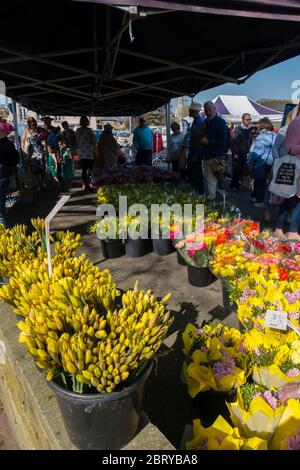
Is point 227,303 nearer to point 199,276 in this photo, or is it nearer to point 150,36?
point 199,276

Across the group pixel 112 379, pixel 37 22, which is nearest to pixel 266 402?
pixel 112 379

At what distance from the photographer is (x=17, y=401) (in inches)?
80.9

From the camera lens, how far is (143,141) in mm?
8922

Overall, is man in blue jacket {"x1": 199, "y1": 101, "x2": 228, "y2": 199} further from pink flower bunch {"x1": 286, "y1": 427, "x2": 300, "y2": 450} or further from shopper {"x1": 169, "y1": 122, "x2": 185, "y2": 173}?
pink flower bunch {"x1": 286, "y1": 427, "x2": 300, "y2": 450}

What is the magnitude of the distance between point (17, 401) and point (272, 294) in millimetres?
1688

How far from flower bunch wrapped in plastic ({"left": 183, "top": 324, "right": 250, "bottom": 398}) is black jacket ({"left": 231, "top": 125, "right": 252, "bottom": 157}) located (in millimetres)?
7044

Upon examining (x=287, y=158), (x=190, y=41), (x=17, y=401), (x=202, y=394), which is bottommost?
(x=17, y=401)

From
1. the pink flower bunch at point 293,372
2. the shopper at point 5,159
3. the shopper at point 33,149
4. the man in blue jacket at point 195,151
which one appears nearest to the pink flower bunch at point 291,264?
the pink flower bunch at point 293,372

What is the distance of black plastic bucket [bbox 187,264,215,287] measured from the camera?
135 inches

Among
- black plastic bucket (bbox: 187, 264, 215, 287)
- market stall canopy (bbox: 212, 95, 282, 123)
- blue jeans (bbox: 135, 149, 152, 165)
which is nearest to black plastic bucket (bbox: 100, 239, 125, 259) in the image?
black plastic bucket (bbox: 187, 264, 215, 287)

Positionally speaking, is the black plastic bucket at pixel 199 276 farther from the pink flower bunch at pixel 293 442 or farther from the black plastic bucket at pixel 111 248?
the pink flower bunch at pixel 293 442

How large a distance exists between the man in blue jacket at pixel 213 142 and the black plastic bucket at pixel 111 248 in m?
1.85

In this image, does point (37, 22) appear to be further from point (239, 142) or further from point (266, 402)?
point (239, 142)

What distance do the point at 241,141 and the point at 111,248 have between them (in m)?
5.36
